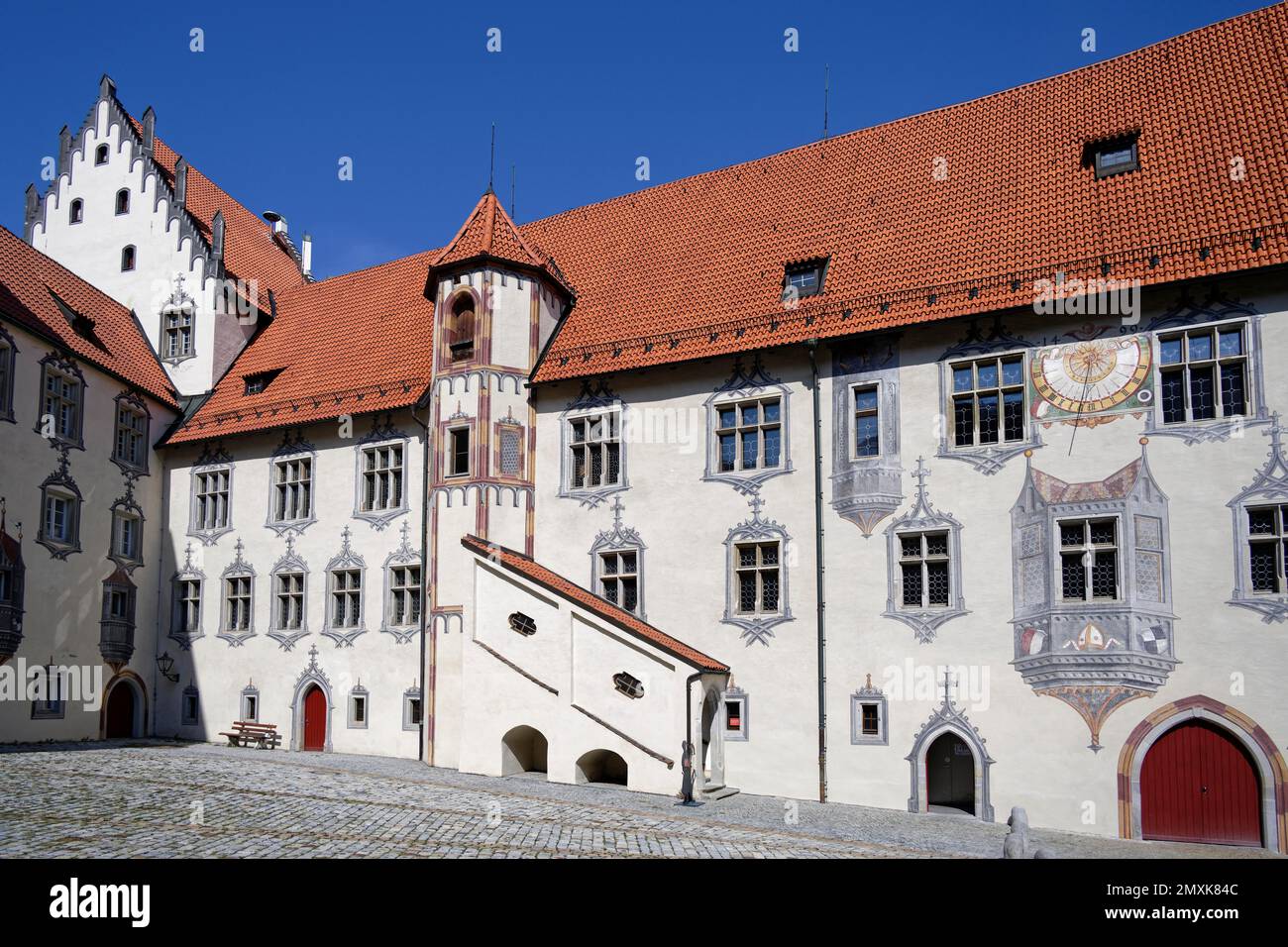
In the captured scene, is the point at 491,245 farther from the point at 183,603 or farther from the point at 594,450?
the point at 183,603

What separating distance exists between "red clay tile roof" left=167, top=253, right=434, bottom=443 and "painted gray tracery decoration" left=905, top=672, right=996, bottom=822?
12.7 meters

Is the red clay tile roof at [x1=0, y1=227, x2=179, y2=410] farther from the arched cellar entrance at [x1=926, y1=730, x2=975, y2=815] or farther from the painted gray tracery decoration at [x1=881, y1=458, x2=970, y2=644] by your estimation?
the arched cellar entrance at [x1=926, y1=730, x2=975, y2=815]

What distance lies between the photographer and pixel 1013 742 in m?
17.4

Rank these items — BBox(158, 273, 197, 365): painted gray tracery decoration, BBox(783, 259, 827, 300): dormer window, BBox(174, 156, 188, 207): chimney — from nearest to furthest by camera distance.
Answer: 1. BBox(783, 259, 827, 300): dormer window
2. BBox(158, 273, 197, 365): painted gray tracery decoration
3. BBox(174, 156, 188, 207): chimney

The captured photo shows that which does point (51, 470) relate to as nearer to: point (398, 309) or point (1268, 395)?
point (398, 309)

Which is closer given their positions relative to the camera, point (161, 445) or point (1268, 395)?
point (1268, 395)

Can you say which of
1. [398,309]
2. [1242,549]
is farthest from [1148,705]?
[398,309]

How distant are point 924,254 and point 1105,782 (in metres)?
9.58

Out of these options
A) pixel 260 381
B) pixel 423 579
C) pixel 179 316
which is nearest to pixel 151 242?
pixel 179 316

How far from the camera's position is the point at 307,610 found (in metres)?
25.7

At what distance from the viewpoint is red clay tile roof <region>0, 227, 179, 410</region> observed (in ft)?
81.6

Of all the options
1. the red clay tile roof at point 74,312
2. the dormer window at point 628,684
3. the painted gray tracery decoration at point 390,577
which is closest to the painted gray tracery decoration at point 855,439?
the dormer window at point 628,684

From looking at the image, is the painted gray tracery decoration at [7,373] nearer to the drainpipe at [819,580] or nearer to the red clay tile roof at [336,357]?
the red clay tile roof at [336,357]

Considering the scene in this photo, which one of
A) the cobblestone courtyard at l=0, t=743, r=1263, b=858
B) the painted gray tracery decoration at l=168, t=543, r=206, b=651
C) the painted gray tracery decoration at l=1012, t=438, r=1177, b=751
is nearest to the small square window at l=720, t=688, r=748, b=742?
the cobblestone courtyard at l=0, t=743, r=1263, b=858
